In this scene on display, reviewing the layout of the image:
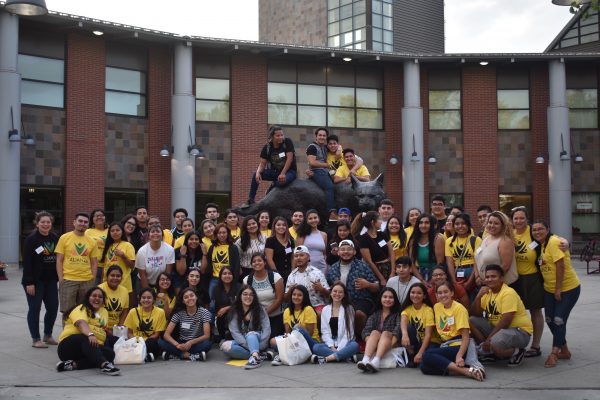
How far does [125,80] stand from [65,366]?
20.0 metres

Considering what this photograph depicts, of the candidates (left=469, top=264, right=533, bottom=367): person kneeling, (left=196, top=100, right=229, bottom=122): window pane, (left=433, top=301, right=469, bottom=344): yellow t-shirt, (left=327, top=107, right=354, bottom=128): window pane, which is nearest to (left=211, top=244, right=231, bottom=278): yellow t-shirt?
(left=433, top=301, right=469, bottom=344): yellow t-shirt

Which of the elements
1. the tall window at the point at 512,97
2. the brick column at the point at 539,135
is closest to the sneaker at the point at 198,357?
the brick column at the point at 539,135

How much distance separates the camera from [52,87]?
2498 cm

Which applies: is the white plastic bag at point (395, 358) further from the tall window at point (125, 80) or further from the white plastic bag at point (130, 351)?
the tall window at point (125, 80)

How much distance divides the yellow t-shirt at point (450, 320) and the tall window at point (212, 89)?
68.7 ft

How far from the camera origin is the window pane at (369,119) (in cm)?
3003

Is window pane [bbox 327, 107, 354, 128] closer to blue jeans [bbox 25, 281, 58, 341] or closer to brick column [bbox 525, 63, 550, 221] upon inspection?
brick column [bbox 525, 63, 550, 221]

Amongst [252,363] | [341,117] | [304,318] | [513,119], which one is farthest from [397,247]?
[513,119]

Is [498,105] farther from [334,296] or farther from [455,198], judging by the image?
[334,296]

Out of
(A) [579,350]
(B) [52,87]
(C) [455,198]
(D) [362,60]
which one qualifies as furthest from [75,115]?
(A) [579,350]

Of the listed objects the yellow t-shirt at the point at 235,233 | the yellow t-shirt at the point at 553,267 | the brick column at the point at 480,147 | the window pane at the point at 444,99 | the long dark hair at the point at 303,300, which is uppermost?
the window pane at the point at 444,99

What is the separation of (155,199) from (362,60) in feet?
34.8

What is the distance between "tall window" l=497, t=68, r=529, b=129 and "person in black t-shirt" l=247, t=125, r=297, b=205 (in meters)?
20.1

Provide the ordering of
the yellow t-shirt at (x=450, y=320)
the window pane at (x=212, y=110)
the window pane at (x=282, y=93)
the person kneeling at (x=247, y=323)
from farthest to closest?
1. the window pane at (x=282, y=93)
2. the window pane at (x=212, y=110)
3. the person kneeling at (x=247, y=323)
4. the yellow t-shirt at (x=450, y=320)
